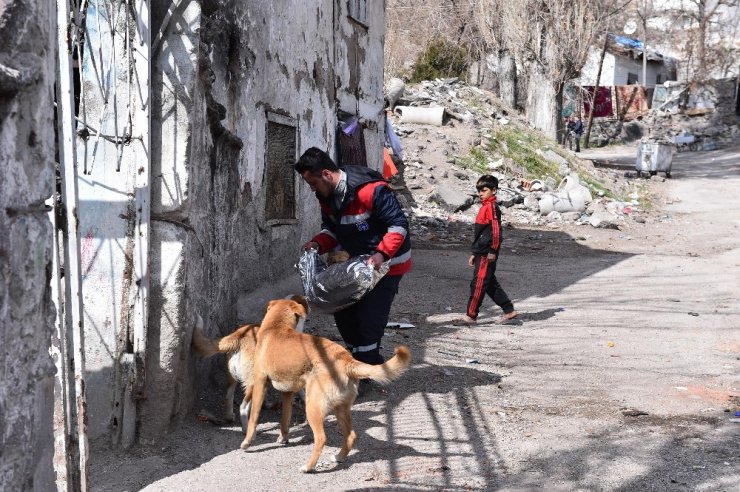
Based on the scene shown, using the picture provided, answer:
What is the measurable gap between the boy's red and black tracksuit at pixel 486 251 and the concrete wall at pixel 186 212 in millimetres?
2248

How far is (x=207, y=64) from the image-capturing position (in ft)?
16.0

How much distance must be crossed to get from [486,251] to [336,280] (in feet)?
10.7

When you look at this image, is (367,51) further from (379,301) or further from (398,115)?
(398,115)

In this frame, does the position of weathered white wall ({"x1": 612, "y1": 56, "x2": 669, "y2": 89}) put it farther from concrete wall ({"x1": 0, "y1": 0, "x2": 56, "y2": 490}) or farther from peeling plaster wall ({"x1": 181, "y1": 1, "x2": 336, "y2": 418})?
concrete wall ({"x1": 0, "y1": 0, "x2": 56, "y2": 490})

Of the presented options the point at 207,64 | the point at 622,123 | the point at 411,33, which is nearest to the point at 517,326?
the point at 207,64

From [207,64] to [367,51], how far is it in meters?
7.38

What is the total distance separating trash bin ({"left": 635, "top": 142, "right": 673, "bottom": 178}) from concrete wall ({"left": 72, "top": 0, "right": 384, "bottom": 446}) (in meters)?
19.1

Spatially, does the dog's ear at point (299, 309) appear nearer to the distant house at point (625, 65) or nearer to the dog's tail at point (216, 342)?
the dog's tail at point (216, 342)

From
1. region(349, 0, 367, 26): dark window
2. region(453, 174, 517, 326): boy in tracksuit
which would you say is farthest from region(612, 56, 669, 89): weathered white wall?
region(453, 174, 517, 326): boy in tracksuit

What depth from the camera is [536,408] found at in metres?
5.74

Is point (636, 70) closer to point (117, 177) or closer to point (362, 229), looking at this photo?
point (362, 229)

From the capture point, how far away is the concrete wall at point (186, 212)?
15.3 feet

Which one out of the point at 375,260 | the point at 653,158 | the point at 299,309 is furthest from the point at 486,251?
the point at 653,158

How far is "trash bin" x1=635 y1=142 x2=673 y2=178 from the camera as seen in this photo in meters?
23.9
